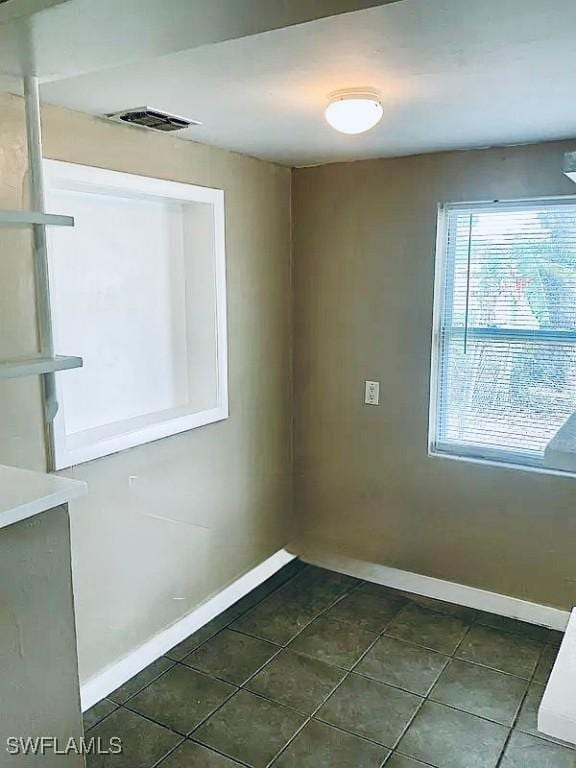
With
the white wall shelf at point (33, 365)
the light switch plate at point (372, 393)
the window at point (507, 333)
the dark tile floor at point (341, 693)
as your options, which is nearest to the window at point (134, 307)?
the white wall shelf at point (33, 365)

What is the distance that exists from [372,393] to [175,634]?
146cm

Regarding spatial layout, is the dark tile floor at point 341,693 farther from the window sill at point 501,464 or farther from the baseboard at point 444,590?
the window sill at point 501,464

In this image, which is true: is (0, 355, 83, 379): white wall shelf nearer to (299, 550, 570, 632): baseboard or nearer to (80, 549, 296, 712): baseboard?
(80, 549, 296, 712): baseboard

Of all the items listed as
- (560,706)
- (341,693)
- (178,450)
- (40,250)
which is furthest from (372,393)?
(560,706)

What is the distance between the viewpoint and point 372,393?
3246 mm

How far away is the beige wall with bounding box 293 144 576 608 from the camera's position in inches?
113

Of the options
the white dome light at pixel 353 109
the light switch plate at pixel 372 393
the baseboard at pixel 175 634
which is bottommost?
the baseboard at pixel 175 634

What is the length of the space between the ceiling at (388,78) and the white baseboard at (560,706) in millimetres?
1362

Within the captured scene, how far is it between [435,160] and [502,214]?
1.29 feet

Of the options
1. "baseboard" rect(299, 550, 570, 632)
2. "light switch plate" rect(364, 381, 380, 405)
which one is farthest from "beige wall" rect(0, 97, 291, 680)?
"light switch plate" rect(364, 381, 380, 405)

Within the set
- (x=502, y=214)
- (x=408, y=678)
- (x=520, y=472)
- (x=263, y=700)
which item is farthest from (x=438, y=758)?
(x=502, y=214)

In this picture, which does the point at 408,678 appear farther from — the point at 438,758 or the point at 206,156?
the point at 206,156

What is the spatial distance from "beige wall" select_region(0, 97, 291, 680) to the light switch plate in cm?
45

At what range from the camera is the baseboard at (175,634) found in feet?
8.02
